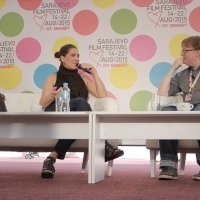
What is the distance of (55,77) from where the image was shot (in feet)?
10.8

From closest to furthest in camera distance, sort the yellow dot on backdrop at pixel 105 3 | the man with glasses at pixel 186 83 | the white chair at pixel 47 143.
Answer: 1. the man with glasses at pixel 186 83
2. the white chair at pixel 47 143
3. the yellow dot on backdrop at pixel 105 3

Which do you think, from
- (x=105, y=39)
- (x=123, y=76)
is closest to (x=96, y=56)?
(x=105, y=39)

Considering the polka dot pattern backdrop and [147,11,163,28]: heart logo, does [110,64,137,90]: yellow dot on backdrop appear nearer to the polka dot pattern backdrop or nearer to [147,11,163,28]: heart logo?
the polka dot pattern backdrop

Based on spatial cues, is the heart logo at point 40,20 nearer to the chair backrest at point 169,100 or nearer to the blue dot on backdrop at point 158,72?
the blue dot on backdrop at point 158,72

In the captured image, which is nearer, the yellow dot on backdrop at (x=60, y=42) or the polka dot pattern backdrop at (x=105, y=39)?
the polka dot pattern backdrop at (x=105, y=39)

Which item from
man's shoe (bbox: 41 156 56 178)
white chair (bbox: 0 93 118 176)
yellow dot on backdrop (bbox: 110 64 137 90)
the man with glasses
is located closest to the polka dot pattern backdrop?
yellow dot on backdrop (bbox: 110 64 137 90)

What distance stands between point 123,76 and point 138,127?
179 centimetres

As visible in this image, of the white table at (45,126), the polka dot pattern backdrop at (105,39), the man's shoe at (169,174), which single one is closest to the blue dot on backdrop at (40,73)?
the polka dot pattern backdrop at (105,39)

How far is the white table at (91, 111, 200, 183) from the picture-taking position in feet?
8.14

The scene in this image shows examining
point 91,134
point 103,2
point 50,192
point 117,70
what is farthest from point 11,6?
point 50,192

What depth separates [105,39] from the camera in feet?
14.3

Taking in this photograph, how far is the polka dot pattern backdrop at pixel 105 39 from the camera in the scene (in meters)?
4.28

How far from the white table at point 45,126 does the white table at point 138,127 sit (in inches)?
3.8

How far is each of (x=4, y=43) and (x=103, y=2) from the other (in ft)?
3.63
